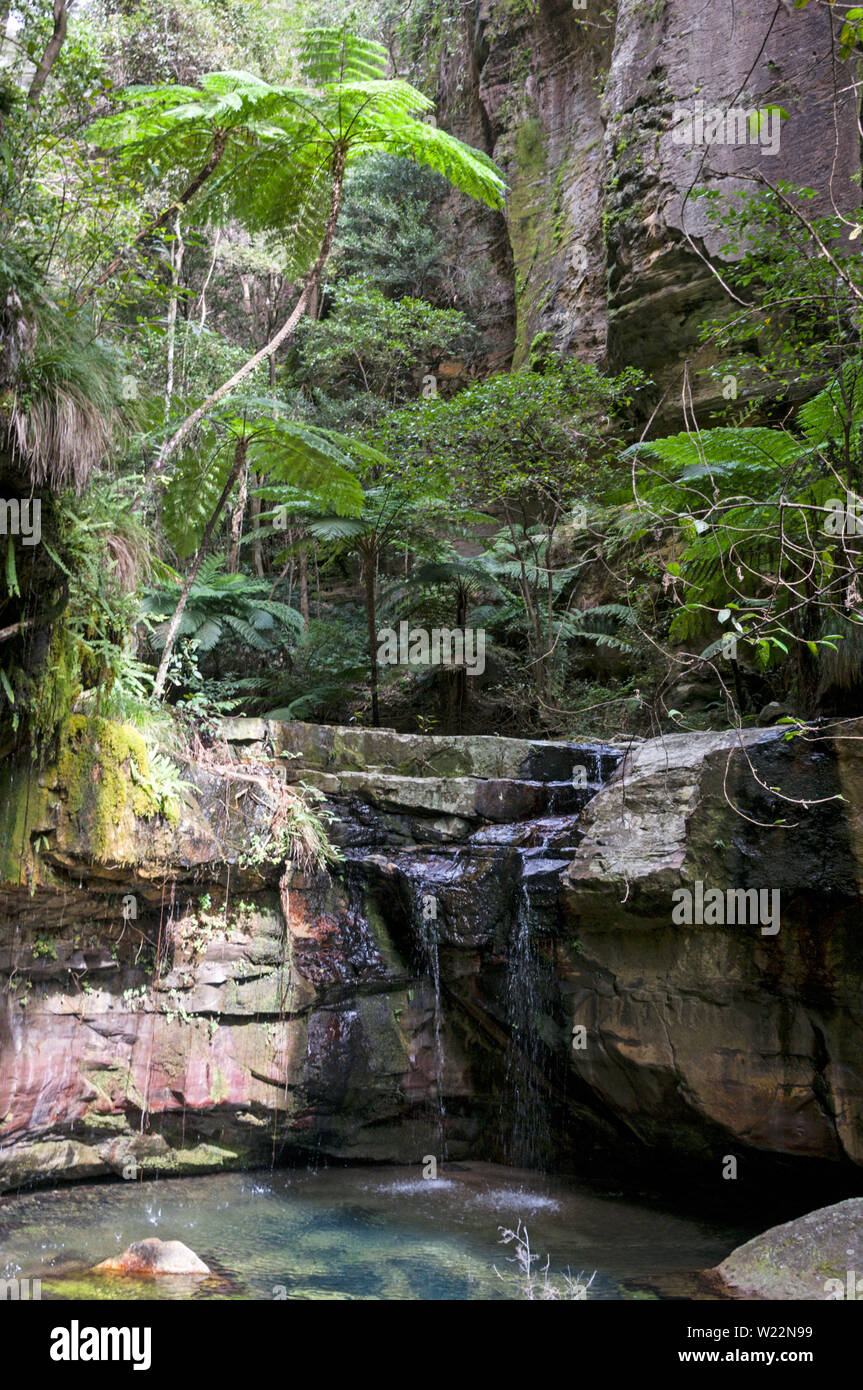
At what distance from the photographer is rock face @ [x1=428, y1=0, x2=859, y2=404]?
882 centimetres

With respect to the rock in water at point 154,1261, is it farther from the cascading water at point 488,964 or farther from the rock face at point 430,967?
the cascading water at point 488,964

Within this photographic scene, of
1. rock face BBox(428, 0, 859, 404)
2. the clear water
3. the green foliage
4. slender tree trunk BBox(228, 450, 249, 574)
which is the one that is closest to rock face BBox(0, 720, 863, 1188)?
the clear water

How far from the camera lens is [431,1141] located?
5621mm

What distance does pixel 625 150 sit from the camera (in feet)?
32.6

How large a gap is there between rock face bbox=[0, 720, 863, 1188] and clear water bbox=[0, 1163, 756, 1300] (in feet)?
0.99

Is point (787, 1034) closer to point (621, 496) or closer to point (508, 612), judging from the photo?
point (621, 496)

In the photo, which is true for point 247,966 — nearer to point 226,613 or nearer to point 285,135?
point 285,135

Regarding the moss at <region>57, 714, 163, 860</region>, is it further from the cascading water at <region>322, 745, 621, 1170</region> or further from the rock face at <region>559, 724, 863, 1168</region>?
the rock face at <region>559, 724, 863, 1168</region>

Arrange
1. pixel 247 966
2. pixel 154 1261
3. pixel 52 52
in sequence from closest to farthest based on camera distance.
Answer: pixel 154 1261 → pixel 52 52 → pixel 247 966

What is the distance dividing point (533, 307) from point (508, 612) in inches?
210

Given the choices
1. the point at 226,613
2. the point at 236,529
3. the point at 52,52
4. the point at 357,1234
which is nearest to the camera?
the point at 357,1234

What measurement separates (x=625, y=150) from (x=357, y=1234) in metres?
10.7

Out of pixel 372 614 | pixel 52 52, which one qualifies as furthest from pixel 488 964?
pixel 52 52
